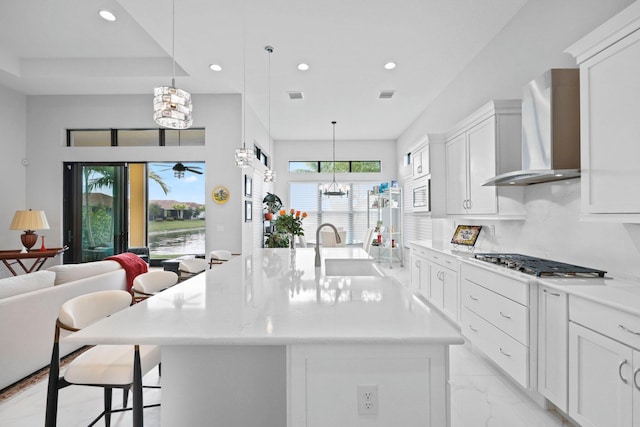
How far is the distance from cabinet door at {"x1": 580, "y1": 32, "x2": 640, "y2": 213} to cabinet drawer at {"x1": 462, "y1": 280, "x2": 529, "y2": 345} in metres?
0.81

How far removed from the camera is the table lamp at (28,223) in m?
4.47

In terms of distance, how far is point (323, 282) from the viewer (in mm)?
1613

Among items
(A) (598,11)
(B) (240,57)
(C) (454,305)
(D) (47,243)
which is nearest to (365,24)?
(B) (240,57)

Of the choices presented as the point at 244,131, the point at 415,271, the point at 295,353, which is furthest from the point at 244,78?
the point at 295,353

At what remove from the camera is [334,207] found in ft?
27.5

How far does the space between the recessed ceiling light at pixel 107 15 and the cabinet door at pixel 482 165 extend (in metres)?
4.47

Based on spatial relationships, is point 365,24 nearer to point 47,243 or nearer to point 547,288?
point 547,288

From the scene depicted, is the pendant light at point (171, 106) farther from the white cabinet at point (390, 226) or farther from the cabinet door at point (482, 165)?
the white cabinet at point (390, 226)

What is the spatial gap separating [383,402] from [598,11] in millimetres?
2933

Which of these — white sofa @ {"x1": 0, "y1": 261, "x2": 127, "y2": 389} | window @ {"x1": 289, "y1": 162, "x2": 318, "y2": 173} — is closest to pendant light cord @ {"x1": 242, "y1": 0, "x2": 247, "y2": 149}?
white sofa @ {"x1": 0, "y1": 261, "x2": 127, "y2": 389}

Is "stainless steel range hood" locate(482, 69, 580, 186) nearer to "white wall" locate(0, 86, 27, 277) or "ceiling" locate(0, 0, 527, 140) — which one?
"ceiling" locate(0, 0, 527, 140)

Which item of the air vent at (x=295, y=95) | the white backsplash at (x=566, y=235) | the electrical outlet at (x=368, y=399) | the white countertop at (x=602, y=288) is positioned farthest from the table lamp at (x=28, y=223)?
the white backsplash at (x=566, y=235)

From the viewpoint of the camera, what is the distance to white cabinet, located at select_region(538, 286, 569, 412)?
171 cm

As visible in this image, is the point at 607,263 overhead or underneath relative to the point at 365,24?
underneath
